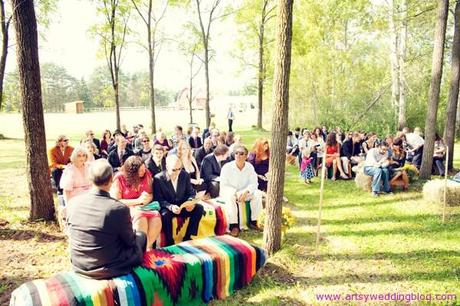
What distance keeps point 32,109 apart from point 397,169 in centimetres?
864

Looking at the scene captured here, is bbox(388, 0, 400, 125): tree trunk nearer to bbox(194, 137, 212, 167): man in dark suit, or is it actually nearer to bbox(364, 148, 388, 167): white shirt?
bbox(364, 148, 388, 167): white shirt

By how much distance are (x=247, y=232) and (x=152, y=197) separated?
6.56ft

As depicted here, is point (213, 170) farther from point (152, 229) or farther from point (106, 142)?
point (106, 142)

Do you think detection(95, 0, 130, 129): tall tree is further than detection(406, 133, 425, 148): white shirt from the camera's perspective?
Yes

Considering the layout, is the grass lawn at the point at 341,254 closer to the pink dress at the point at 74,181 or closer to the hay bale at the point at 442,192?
the hay bale at the point at 442,192

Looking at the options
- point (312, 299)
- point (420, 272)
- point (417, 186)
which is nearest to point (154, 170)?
point (312, 299)

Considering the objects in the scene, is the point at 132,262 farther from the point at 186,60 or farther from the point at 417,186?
the point at 186,60

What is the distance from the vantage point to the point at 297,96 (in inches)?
944

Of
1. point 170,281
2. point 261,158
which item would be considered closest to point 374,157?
point 261,158

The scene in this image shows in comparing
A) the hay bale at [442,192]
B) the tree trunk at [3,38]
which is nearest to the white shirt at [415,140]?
the hay bale at [442,192]

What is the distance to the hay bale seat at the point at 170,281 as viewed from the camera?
3.35 m

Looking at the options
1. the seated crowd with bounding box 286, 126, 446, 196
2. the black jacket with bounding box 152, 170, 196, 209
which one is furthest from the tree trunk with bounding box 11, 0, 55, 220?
the seated crowd with bounding box 286, 126, 446, 196

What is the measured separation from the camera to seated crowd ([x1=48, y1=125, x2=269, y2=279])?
350 centimetres

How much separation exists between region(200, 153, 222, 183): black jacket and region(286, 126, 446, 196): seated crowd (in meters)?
2.73
